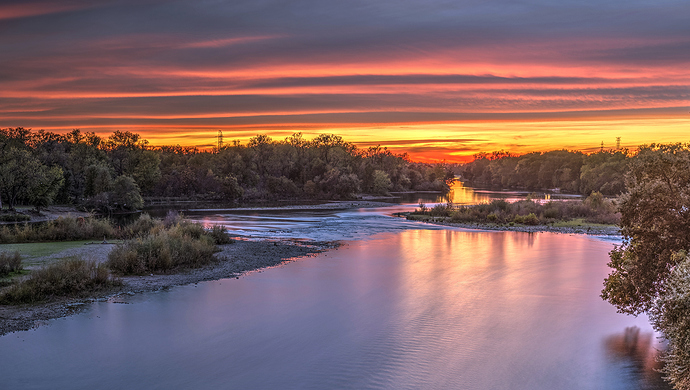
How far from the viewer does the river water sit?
10.6 metres

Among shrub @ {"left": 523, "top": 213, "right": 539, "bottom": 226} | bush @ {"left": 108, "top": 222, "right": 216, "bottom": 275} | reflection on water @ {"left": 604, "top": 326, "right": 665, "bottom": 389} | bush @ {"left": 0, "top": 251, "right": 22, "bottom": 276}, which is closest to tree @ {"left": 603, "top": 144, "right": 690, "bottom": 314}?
reflection on water @ {"left": 604, "top": 326, "right": 665, "bottom": 389}

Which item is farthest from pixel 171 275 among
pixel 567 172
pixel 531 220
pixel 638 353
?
pixel 567 172

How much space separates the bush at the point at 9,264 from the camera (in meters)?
16.5

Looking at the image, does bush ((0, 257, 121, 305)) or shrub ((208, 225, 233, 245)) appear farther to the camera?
shrub ((208, 225, 233, 245))

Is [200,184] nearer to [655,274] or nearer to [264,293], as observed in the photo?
[264,293]

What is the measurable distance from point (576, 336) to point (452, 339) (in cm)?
374

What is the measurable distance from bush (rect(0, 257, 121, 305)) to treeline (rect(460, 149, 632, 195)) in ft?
279

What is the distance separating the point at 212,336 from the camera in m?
13.3

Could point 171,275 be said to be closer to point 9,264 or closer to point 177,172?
point 9,264

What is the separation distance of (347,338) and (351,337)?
0.14 m

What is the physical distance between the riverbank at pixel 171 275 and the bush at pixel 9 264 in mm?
1736

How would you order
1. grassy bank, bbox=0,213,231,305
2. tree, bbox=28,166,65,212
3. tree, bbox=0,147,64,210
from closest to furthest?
1. grassy bank, bbox=0,213,231,305
2. tree, bbox=0,147,64,210
3. tree, bbox=28,166,65,212

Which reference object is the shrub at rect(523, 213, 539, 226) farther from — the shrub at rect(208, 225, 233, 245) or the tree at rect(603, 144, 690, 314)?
the tree at rect(603, 144, 690, 314)

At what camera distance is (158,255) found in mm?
19531
